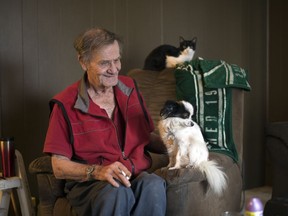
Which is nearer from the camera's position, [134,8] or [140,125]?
[140,125]

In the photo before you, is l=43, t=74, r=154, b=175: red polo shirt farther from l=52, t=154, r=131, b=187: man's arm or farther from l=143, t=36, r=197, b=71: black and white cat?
l=143, t=36, r=197, b=71: black and white cat

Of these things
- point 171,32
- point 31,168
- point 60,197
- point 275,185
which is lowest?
point 275,185

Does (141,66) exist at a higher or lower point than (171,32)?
lower

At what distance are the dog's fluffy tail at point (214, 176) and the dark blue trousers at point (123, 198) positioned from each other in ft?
0.72

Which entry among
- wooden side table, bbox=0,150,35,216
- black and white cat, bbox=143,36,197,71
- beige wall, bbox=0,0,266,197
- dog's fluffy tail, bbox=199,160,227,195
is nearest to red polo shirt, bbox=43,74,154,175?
dog's fluffy tail, bbox=199,160,227,195

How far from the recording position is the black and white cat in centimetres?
288

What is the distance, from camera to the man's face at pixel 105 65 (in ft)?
6.07

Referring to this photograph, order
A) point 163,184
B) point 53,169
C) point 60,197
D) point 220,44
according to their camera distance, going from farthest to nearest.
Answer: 1. point 220,44
2. point 60,197
3. point 53,169
4. point 163,184

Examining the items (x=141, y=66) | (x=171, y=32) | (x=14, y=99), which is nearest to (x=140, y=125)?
(x=14, y=99)

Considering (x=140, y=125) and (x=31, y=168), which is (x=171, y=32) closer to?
(x=140, y=125)

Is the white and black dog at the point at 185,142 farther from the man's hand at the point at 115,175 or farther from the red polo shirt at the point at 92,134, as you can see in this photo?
the man's hand at the point at 115,175

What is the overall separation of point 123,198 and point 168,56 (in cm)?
161

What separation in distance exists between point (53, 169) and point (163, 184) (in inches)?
19.6

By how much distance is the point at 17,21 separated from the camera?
2504 millimetres
